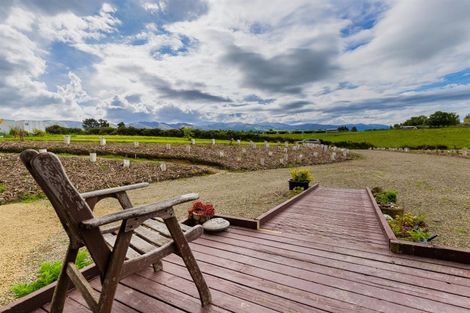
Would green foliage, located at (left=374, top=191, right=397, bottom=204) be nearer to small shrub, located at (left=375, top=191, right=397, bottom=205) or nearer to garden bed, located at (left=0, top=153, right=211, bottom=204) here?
small shrub, located at (left=375, top=191, right=397, bottom=205)

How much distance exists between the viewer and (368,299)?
2.48m

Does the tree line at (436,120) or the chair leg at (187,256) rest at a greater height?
the tree line at (436,120)

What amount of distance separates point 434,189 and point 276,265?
9.34 metres

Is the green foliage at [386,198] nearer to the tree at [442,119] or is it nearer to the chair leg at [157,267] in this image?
the chair leg at [157,267]

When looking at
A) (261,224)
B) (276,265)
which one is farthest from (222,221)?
(276,265)

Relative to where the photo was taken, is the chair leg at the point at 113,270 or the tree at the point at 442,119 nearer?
the chair leg at the point at 113,270

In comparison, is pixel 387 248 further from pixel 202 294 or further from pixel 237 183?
pixel 237 183

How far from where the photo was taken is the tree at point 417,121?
261ft

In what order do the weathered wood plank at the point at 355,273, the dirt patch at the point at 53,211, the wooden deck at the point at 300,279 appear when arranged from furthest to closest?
the dirt patch at the point at 53,211
the weathered wood plank at the point at 355,273
the wooden deck at the point at 300,279

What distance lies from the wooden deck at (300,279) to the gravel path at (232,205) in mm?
2011

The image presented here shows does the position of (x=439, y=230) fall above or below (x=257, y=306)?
below

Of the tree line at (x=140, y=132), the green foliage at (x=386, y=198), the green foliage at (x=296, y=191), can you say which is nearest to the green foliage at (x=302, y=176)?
the green foliage at (x=296, y=191)

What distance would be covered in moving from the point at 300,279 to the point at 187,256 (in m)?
1.31

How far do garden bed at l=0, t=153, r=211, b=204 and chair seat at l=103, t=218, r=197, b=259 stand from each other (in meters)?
7.51
